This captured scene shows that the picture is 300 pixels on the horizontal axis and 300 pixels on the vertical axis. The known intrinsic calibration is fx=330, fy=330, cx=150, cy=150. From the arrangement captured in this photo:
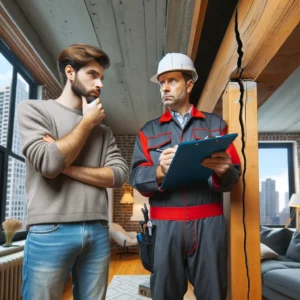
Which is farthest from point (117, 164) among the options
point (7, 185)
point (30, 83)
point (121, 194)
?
point (121, 194)

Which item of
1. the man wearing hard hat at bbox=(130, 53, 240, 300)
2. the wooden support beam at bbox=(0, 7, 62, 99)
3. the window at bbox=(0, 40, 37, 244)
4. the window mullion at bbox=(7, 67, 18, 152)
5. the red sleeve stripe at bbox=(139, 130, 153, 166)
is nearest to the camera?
the man wearing hard hat at bbox=(130, 53, 240, 300)

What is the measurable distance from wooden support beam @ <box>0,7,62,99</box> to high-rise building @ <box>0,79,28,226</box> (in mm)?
227

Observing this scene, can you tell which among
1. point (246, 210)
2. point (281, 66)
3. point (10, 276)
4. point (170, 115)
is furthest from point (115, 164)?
point (10, 276)

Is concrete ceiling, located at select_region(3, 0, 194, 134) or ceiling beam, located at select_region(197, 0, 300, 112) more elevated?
concrete ceiling, located at select_region(3, 0, 194, 134)

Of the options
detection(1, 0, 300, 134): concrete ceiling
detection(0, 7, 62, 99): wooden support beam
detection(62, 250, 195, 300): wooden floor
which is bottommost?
detection(62, 250, 195, 300): wooden floor

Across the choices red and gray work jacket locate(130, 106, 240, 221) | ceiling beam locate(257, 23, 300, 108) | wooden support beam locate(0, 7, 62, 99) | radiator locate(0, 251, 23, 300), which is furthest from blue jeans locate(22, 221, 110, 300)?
wooden support beam locate(0, 7, 62, 99)

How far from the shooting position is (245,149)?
1617 millimetres

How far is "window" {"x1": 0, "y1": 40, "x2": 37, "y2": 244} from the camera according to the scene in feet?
10.8

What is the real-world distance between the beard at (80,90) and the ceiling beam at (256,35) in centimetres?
74

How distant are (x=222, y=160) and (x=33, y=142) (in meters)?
0.69

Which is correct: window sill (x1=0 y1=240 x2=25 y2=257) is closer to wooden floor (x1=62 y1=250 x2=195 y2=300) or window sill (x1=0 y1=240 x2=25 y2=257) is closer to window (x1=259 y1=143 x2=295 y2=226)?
wooden floor (x1=62 y1=250 x2=195 y2=300)

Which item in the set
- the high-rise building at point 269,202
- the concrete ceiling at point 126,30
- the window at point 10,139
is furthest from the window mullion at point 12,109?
the high-rise building at point 269,202

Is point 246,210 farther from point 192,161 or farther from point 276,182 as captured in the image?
point 276,182

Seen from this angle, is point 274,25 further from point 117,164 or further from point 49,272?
point 49,272
